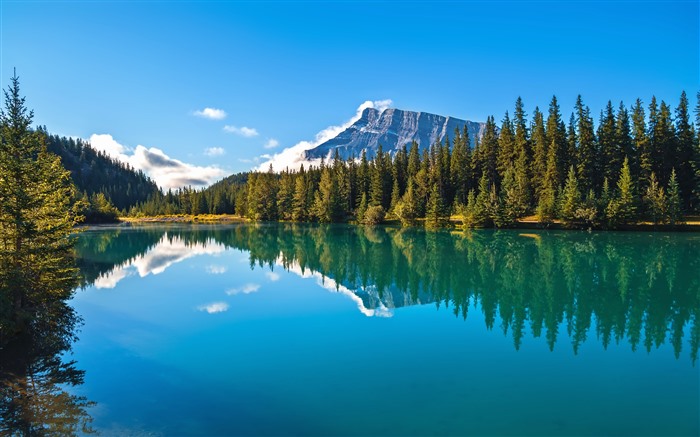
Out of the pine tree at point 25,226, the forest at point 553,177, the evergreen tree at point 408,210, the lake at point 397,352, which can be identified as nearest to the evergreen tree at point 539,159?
the forest at point 553,177

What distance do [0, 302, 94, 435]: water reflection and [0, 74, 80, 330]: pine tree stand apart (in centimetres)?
70

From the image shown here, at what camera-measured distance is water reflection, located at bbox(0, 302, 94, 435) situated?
8.68 meters

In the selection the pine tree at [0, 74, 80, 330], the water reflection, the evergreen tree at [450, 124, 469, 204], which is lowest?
the water reflection

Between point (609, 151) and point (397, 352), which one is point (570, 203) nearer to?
point (609, 151)

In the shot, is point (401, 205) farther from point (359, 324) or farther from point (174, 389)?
point (174, 389)

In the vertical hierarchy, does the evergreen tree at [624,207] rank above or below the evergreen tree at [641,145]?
below

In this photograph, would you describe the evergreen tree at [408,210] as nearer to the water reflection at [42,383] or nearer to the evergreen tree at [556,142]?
the evergreen tree at [556,142]

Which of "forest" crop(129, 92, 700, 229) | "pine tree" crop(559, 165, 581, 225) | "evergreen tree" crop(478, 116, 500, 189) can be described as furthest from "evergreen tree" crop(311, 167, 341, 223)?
"pine tree" crop(559, 165, 581, 225)

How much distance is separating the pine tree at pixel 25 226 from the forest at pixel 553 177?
66.1 m

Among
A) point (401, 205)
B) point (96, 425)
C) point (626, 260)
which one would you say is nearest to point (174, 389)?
point (96, 425)

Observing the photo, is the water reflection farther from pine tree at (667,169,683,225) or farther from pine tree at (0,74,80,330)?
pine tree at (667,169,683,225)

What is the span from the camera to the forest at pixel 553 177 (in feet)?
208

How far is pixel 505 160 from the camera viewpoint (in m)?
83.6

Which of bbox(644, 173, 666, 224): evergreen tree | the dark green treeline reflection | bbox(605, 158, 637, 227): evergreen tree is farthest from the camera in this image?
bbox(605, 158, 637, 227): evergreen tree
